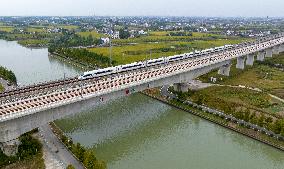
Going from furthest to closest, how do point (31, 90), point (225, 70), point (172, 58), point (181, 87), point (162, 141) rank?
1. point (172, 58)
2. point (225, 70)
3. point (181, 87)
4. point (31, 90)
5. point (162, 141)

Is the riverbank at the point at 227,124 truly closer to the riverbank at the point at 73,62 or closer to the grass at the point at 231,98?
the grass at the point at 231,98

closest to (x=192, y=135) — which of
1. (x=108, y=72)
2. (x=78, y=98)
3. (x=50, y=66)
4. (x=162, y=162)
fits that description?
(x=162, y=162)

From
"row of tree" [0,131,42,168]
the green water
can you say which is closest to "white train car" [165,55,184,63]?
the green water

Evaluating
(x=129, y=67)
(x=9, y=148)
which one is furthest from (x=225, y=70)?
(x=9, y=148)

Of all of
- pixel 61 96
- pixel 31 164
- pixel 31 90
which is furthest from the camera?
pixel 31 90

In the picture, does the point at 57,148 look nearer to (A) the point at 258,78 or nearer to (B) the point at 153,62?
(B) the point at 153,62

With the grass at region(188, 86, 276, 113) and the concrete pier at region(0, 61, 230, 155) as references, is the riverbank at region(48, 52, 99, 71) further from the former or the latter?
the concrete pier at region(0, 61, 230, 155)

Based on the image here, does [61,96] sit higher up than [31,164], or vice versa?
[61,96]

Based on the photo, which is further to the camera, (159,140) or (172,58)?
(172,58)
